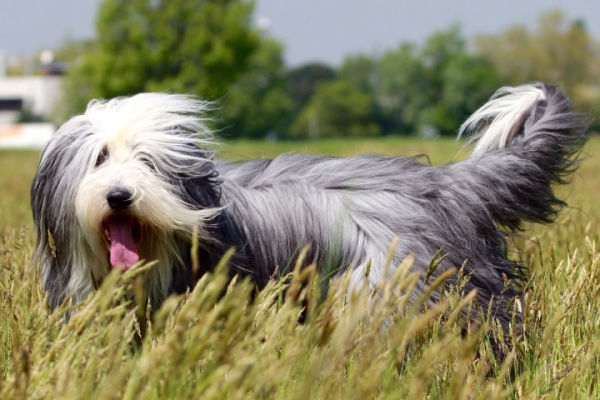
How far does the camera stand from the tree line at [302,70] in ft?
146

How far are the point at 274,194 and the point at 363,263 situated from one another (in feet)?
1.83

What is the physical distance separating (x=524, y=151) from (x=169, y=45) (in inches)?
1668

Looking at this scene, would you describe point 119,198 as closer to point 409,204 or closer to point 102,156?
point 102,156

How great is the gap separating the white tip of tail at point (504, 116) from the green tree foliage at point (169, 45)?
39.4 metres

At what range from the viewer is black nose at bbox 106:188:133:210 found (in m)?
3.16

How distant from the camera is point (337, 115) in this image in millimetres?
88375

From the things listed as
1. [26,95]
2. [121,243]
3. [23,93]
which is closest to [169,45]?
[121,243]

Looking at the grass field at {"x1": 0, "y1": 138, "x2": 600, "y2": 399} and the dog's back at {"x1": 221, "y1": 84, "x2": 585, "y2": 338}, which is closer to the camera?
the grass field at {"x1": 0, "y1": 138, "x2": 600, "y2": 399}

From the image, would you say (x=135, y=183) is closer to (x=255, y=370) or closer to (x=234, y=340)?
(x=234, y=340)

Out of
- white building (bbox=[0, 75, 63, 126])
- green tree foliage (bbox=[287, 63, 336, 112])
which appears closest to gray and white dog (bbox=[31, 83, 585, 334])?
white building (bbox=[0, 75, 63, 126])

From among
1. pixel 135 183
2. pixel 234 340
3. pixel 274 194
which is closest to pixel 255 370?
pixel 234 340

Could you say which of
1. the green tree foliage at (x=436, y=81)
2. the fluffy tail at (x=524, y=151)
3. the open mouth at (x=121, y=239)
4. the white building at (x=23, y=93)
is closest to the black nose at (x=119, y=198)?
the open mouth at (x=121, y=239)

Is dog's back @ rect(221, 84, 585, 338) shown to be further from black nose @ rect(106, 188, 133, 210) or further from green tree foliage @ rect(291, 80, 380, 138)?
green tree foliage @ rect(291, 80, 380, 138)

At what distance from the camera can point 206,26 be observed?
44.2 metres
